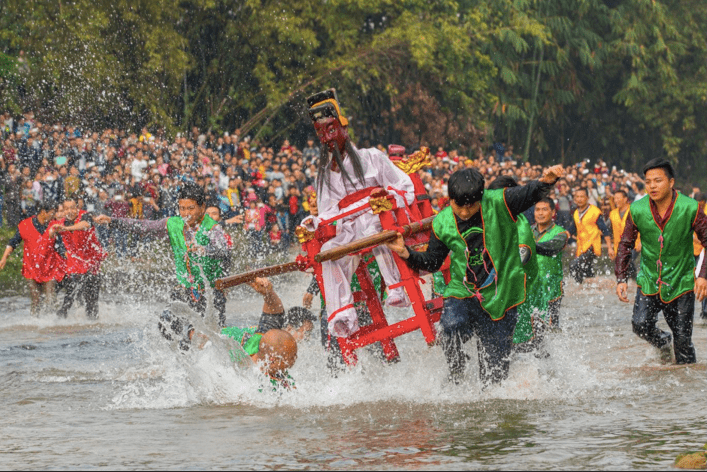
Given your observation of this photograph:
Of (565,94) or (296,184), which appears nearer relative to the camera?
(296,184)

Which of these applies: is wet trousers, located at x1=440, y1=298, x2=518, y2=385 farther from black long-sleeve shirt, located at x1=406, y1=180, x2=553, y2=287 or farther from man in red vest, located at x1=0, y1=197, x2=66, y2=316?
man in red vest, located at x1=0, y1=197, x2=66, y2=316

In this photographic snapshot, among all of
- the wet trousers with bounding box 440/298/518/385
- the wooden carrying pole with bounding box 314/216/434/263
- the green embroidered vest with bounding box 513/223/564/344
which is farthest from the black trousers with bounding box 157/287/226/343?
the green embroidered vest with bounding box 513/223/564/344

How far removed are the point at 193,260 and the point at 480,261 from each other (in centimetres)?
243

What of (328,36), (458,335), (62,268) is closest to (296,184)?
(328,36)

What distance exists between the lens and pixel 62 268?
1479cm

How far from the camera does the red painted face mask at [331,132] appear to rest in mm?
8477

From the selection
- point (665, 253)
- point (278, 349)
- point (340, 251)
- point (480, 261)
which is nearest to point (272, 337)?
point (278, 349)

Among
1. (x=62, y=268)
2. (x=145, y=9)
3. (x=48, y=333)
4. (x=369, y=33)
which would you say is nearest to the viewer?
(x=48, y=333)

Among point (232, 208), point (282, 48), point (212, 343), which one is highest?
point (282, 48)

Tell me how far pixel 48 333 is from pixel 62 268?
1.35m

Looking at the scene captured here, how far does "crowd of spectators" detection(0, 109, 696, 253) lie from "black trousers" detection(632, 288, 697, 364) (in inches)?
425

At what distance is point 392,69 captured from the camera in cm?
3122

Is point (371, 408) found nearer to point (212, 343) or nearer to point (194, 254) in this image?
point (212, 343)

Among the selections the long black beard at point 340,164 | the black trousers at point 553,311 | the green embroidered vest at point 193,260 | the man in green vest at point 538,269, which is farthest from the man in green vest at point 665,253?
the green embroidered vest at point 193,260
